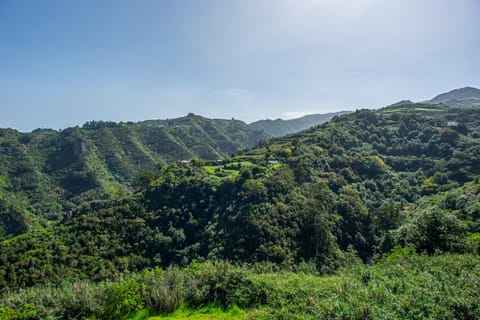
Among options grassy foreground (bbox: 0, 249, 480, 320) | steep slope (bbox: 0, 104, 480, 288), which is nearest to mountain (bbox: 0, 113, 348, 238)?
steep slope (bbox: 0, 104, 480, 288)

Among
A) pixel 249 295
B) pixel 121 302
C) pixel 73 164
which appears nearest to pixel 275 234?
pixel 249 295

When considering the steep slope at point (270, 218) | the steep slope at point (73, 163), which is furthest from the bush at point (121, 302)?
the steep slope at point (73, 163)

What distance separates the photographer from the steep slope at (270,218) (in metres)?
29.6

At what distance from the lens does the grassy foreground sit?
7.75 m

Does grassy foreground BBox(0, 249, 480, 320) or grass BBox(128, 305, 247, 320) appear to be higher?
grassy foreground BBox(0, 249, 480, 320)

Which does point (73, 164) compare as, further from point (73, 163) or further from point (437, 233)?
point (437, 233)

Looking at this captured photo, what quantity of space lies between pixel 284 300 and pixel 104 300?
25.2 ft

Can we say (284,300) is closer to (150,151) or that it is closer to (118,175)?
(118,175)

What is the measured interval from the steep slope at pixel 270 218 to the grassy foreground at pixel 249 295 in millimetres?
8600

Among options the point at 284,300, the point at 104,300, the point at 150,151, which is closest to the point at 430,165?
the point at 284,300

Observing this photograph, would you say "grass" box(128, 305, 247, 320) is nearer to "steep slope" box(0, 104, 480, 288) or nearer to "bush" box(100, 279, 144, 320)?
"bush" box(100, 279, 144, 320)

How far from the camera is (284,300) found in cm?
903

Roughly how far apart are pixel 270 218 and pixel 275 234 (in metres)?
2.64

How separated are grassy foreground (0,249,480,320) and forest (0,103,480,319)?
0.06 meters
